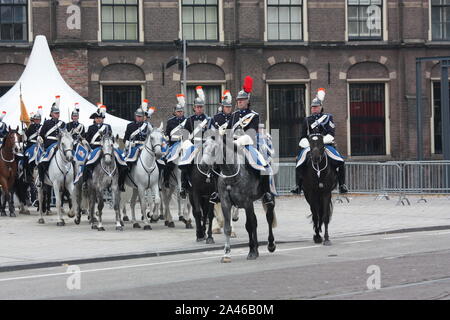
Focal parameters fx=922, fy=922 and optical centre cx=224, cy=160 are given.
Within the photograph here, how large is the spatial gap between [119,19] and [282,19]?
6.84 metres

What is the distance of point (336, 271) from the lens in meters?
13.3

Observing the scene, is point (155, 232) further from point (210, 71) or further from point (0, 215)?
point (210, 71)

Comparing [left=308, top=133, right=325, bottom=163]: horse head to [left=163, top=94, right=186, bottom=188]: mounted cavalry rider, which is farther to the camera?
[left=163, top=94, right=186, bottom=188]: mounted cavalry rider

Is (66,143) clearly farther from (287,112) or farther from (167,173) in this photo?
(287,112)

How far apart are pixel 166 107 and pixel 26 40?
6240 millimetres

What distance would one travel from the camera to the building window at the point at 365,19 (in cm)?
3931

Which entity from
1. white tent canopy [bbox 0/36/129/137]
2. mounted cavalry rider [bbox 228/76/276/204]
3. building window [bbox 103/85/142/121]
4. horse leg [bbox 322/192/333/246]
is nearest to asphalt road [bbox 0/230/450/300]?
horse leg [bbox 322/192/333/246]

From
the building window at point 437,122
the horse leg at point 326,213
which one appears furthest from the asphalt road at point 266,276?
the building window at point 437,122

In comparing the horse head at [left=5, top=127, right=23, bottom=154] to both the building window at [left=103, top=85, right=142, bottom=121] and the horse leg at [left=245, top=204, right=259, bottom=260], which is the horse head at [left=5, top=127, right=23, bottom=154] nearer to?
the building window at [left=103, top=85, right=142, bottom=121]

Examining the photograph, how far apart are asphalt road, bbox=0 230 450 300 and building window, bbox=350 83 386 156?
21.9 m

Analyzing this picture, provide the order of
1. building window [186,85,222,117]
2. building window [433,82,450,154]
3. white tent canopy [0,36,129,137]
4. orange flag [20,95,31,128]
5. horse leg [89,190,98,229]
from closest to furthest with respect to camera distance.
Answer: horse leg [89,190,98,229]
orange flag [20,95,31,128]
white tent canopy [0,36,129,137]
building window [186,85,222,117]
building window [433,82,450,154]

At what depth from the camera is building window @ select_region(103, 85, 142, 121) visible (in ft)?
124

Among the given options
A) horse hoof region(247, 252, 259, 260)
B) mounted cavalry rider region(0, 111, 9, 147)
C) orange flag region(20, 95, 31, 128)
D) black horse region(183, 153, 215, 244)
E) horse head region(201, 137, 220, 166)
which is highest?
orange flag region(20, 95, 31, 128)

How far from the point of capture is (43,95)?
3069 centimetres
